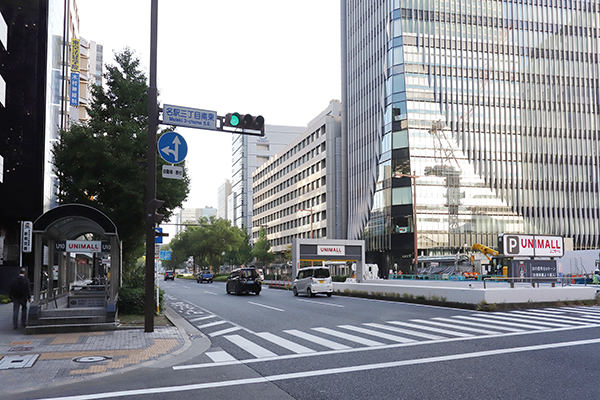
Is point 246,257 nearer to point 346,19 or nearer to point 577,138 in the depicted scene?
point 346,19

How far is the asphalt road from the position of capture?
682 centimetres

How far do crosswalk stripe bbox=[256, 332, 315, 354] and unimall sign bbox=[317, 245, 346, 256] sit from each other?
23.1 m

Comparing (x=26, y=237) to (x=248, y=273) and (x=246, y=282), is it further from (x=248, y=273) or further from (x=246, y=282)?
(x=248, y=273)

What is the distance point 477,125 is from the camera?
7512cm

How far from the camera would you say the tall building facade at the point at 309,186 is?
89.0 metres

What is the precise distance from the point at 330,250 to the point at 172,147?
2427 cm

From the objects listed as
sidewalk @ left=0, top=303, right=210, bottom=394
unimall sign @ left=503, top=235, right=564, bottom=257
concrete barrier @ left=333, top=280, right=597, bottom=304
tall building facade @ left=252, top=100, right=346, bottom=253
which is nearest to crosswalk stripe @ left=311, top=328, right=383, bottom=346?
sidewalk @ left=0, top=303, right=210, bottom=394

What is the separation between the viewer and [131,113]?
2131 centimetres

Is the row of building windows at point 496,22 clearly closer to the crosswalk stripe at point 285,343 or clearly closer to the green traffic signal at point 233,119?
the green traffic signal at point 233,119

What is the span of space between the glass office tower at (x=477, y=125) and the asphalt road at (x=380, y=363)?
5989 cm

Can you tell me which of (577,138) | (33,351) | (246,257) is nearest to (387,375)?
(33,351)

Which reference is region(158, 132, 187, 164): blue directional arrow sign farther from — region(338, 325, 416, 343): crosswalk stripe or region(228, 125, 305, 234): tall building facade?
region(228, 125, 305, 234): tall building facade

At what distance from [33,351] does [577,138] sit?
8741 centimetres

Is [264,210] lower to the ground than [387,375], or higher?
higher
